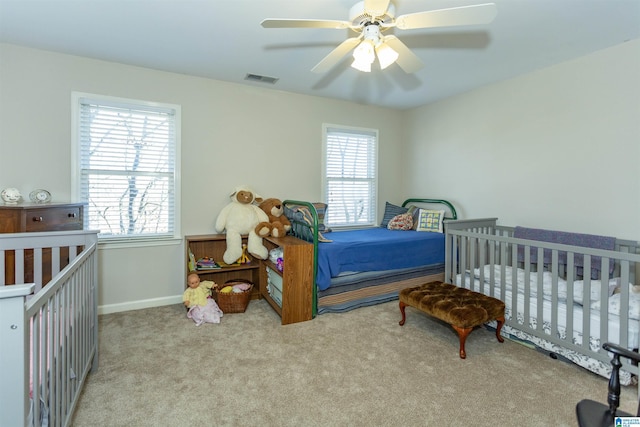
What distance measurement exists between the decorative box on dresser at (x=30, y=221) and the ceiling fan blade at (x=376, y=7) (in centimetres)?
250

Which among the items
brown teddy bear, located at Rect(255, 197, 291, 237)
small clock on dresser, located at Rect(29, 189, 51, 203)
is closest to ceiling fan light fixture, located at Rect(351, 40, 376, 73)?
brown teddy bear, located at Rect(255, 197, 291, 237)

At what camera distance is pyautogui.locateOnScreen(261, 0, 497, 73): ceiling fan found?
1.54 metres

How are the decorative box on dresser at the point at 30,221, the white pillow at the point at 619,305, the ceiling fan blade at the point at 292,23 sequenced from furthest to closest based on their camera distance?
the decorative box on dresser at the point at 30,221
the white pillow at the point at 619,305
the ceiling fan blade at the point at 292,23

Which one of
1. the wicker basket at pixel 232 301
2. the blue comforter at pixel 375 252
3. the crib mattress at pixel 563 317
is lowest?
the wicker basket at pixel 232 301

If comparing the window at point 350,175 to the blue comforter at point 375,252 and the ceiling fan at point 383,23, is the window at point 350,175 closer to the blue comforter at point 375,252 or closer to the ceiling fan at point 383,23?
the blue comforter at point 375,252

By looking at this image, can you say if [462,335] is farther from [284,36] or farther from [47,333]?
[284,36]

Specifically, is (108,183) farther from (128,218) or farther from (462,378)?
(462,378)

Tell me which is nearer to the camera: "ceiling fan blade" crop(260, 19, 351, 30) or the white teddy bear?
"ceiling fan blade" crop(260, 19, 351, 30)

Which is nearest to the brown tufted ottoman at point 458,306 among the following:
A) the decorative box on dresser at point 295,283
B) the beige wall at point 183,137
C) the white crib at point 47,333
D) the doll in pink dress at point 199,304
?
the decorative box on dresser at point 295,283

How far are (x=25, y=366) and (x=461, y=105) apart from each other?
4.21 meters

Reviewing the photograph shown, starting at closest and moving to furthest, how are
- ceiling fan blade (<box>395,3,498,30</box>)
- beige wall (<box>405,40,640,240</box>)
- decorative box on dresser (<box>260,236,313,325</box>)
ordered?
ceiling fan blade (<box>395,3,498,30</box>), beige wall (<box>405,40,640,240</box>), decorative box on dresser (<box>260,236,313,325</box>)

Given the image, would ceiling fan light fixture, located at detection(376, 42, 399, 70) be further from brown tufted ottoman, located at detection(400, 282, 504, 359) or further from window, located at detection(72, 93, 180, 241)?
window, located at detection(72, 93, 180, 241)

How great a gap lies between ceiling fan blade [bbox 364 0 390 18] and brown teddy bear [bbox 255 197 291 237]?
2103 millimetres

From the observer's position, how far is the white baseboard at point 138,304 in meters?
3.00
